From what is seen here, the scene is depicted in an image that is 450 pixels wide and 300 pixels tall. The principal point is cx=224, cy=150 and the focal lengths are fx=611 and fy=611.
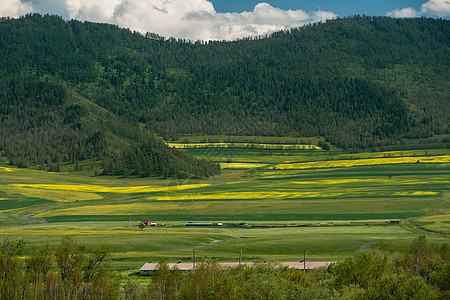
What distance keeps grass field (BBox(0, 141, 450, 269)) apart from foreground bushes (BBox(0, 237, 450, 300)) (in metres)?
15.4

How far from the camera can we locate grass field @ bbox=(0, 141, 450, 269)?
314ft

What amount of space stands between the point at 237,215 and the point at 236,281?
245 ft

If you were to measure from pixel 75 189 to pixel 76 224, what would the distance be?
219ft

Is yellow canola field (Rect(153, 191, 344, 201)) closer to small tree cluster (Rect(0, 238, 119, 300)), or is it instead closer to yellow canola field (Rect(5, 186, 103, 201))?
yellow canola field (Rect(5, 186, 103, 201))

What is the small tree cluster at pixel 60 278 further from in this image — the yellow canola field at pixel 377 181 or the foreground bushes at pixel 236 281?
the yellow canola field at pixel 377 181

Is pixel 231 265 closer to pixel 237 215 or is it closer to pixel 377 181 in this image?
pixel 237 215

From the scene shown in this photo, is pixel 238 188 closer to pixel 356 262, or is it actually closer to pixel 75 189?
pixel 75 189

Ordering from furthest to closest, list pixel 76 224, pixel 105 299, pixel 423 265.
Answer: pixel 76 224, pixel 423 265, pixel 105 299

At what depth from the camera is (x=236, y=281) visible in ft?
202

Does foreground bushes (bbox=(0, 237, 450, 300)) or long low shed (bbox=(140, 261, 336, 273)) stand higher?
foreground bushes (bbox=(0, 237, 450, 300))

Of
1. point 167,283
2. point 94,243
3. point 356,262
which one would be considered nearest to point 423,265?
point 356,262

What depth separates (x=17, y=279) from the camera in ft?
202

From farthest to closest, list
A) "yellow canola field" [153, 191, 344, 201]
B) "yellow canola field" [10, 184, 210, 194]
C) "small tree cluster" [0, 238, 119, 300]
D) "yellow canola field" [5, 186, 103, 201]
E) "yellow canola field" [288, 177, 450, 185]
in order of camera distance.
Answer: "yellow canola field" [10, 184, 210, 194] < "yellow canola field" [288, 177, 450, 185] < "yellow canola field" [5, 186, 103, 201] < "yellow canola field" [153, 191, 344, 201] < "small tree cluster" [0, 238, 119, 300]

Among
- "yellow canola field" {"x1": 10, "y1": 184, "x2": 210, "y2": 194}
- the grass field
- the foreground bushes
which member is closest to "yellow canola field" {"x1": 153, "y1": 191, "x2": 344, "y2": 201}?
the grass field
